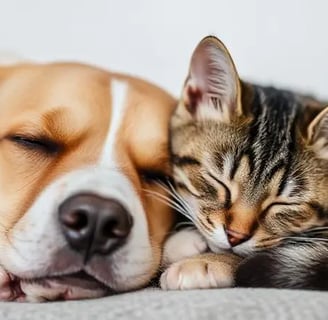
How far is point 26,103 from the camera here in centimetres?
131

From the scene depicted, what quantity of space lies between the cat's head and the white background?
0.73 metres

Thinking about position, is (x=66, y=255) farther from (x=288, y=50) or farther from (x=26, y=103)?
(x=288, y=50)

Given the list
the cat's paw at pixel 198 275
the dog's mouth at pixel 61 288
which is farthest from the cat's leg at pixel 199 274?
the dog's mouth at pixel 61 288

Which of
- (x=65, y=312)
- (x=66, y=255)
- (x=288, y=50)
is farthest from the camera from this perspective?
(x=288, y=50)

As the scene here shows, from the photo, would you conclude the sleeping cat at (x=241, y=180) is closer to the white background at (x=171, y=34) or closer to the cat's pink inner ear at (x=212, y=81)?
the cat's pink inner ear at (x=212, y=81)

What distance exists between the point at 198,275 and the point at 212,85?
18.0 inches

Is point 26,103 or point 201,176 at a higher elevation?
Result: point 26,103

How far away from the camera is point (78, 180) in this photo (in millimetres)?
1155

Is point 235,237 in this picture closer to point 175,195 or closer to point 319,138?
point 175,195

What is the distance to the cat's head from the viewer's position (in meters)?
1.28

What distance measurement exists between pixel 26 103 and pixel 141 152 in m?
0.23

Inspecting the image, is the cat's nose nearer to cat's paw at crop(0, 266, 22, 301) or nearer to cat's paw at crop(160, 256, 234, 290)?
cat's paw at crop(160, 256, 234, 290)

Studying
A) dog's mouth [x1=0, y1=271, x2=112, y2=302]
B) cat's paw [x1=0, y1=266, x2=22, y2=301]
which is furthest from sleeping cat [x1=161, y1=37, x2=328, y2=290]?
cat's paw [x1=0, y1=266, x2=22, y2=301]

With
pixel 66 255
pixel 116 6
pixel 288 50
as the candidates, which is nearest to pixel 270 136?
pixel 66 255
